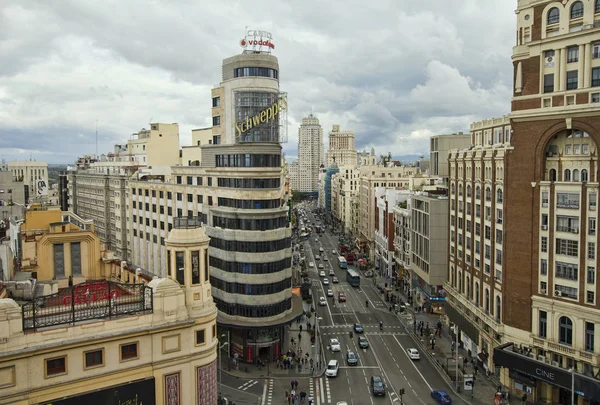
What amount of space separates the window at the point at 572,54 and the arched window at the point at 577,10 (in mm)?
3348

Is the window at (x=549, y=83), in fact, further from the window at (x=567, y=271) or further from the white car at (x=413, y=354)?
the white car at (x=413, y=354)

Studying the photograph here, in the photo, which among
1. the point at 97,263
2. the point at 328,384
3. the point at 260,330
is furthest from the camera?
the point at 260,330

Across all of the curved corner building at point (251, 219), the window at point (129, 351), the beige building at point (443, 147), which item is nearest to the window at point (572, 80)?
the curved corner building at point (251, 219)

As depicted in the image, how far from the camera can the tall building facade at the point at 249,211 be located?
68625mm

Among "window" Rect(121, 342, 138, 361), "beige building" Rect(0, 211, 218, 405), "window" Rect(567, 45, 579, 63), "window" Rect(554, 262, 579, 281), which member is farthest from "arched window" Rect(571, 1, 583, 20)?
"window" Rect(121, 342, 138, 361)

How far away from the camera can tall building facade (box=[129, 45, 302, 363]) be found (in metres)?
68.6

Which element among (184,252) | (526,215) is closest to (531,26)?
(526,215)

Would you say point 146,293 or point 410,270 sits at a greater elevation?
point 146,293

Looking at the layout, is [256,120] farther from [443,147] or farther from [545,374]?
[443,147]

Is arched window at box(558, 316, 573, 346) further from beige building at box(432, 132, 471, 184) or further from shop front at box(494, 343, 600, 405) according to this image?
beige building at box(432, 132, 471, 184)

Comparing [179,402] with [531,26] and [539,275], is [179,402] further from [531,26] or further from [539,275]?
[531,26]

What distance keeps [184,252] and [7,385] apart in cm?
1453

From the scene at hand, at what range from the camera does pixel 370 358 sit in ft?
236

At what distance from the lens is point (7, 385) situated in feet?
103
